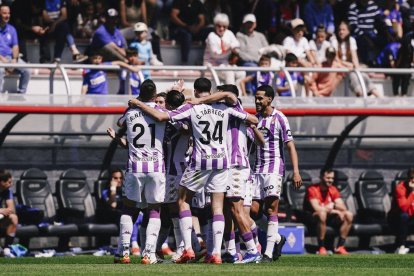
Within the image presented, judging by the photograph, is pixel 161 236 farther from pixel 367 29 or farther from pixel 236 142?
pixel 367 29

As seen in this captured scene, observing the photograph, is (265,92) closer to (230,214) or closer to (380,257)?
(230,214)

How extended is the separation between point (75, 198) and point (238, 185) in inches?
259

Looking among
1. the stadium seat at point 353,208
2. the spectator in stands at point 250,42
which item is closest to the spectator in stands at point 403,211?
the stadium seat at point 353,208

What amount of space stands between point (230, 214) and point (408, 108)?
7073 millimetres

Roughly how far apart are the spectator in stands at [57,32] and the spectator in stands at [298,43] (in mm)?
3833

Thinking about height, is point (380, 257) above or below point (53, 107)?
below

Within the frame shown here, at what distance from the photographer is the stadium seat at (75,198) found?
22.5 meters

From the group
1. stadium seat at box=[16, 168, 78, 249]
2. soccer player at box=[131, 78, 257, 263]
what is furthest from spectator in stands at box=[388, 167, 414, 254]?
soccer player at box=[131, 78, 257, 263]

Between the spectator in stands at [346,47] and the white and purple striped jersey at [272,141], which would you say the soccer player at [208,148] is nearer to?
the white and purple striped jersey at [272,141]

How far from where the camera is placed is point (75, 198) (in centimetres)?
2262

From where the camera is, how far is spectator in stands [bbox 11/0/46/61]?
2427 centimetres

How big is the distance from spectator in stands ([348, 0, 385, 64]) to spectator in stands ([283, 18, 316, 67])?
204cm

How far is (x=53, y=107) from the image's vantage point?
21.3 meters

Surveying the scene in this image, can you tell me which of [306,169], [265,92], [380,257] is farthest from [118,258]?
[306,169]
